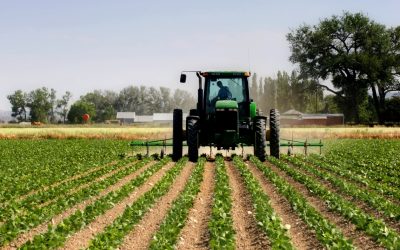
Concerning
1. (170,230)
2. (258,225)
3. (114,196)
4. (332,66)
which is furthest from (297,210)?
(332,66)

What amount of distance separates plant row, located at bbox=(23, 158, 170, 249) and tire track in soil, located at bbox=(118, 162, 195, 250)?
2.82ft

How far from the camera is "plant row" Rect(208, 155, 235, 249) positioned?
7.26m

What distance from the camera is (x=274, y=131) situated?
1841cm

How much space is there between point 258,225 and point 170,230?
1575 mm

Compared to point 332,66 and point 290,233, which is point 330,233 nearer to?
point 290,233

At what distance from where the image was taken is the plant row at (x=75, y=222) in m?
7.33

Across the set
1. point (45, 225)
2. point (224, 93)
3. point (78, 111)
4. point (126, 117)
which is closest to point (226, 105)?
point (224, 93)

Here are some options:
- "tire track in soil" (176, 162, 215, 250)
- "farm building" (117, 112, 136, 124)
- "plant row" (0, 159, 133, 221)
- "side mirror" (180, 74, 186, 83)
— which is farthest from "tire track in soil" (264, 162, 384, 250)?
"farm building" (117, 112, 136, 124)

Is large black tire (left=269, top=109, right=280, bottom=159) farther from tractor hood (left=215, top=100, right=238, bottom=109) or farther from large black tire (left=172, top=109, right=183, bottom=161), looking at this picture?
large black tire (left=172, top=109, right=183, bottom=161)

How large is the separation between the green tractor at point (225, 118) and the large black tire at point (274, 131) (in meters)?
0.09

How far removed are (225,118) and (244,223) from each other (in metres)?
8.01

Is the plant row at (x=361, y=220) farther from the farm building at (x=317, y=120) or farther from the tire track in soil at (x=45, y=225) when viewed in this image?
the farm building at (x=317, y=120)

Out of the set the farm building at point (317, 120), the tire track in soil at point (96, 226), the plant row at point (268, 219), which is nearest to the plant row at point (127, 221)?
the tire track in soil at point (96, 226)

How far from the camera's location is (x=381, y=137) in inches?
1614
